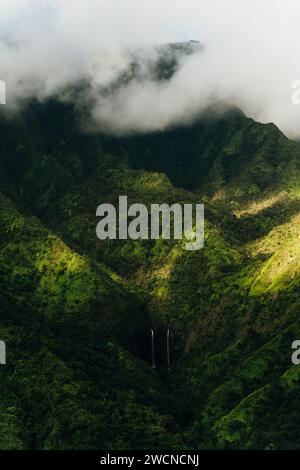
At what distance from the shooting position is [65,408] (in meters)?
190

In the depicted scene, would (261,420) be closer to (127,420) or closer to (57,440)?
(127,420)

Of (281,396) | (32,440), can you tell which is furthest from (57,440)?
(281,396)

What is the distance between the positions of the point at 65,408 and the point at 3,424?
49.2 feet

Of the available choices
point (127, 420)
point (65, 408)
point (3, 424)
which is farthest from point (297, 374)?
point (3, 424)
